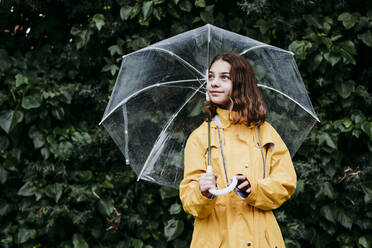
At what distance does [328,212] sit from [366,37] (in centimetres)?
131

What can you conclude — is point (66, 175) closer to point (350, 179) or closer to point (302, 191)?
point (302, 191)

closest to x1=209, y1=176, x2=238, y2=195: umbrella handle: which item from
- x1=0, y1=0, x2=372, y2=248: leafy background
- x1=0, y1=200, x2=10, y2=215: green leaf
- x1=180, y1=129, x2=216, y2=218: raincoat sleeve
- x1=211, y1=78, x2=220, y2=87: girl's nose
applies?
x1=180, y1=129, x2=216, y2=218: raincoat sleeve

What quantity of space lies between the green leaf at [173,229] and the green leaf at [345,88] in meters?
1.51

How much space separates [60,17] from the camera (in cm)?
358

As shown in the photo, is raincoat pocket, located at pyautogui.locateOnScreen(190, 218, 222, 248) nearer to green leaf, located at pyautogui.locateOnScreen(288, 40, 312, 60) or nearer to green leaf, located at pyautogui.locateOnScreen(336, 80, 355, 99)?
green leaf, located at pyautogui.locateOnScreen(288, 40, 312, 60)

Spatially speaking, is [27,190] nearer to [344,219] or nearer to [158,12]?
[158,12]

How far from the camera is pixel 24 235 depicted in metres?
3.17

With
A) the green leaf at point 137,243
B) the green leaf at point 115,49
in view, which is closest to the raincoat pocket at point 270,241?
the green leaf at point 137,243

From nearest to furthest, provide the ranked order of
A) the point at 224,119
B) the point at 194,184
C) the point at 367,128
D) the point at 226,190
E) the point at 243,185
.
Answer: the point at 226,190
the point at 243,185
the point at 194,184
the point at 224,119
the point at 367,128

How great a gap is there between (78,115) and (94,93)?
0.29 m

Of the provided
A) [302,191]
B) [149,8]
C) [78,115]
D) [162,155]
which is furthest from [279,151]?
[78,115]

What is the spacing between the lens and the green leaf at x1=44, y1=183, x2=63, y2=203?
124 inches

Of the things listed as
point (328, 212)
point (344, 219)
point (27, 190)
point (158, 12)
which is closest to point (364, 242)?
point (344, 219)

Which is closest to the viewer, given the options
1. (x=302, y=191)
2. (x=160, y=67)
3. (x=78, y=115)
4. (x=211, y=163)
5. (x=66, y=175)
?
(x=211, y=163)
